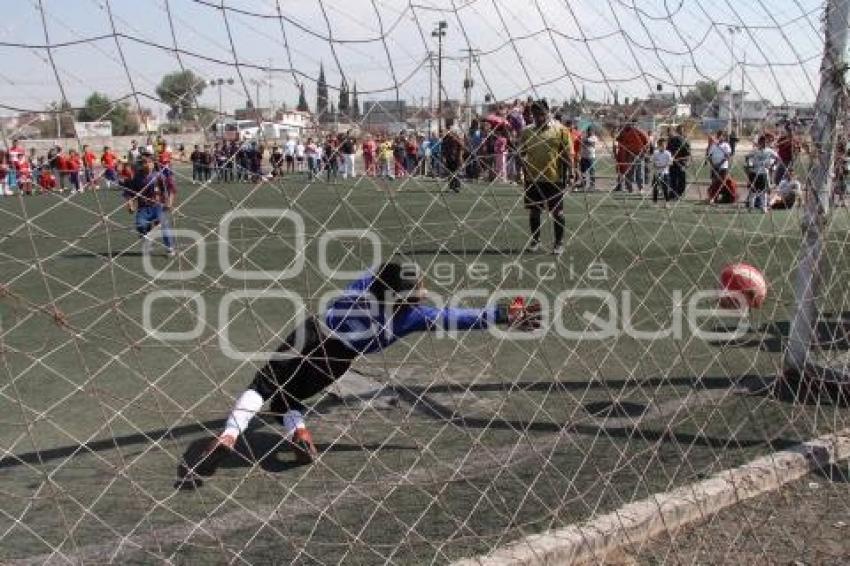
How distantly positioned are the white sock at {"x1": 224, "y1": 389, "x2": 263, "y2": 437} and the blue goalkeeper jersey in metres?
0.54

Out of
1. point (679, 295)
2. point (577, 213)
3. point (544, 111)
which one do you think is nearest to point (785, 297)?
point (679, 295)

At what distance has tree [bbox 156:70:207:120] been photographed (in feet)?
8.58

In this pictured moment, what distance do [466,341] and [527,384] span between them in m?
1.11

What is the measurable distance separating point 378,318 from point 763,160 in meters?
2.93

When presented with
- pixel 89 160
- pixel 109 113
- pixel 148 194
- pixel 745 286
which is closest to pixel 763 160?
pixel 745 286

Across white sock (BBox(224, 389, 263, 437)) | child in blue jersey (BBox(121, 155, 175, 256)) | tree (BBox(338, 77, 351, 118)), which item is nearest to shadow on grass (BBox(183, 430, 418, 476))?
white sock (BBox(224, 389, 263, 437))

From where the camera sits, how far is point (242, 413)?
14.3 feet

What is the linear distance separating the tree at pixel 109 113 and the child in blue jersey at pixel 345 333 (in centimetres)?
176

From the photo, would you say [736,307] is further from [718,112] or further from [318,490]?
[318,490]

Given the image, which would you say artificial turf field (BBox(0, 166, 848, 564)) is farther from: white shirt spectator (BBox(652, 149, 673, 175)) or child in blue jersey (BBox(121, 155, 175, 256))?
white shirt spectator (BBox(652, 149, 673, 175))

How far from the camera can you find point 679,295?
8.10 m

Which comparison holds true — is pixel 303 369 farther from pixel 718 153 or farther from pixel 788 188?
pixel 788 188

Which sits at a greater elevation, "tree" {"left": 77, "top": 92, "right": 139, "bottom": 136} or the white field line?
"tree" {"left": 77, "top": 92, "right": 139, "bottom": 136}

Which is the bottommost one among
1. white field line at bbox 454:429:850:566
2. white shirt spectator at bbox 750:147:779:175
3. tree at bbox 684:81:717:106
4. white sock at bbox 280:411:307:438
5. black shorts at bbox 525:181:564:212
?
white field line at bbox 454:429:850:566
